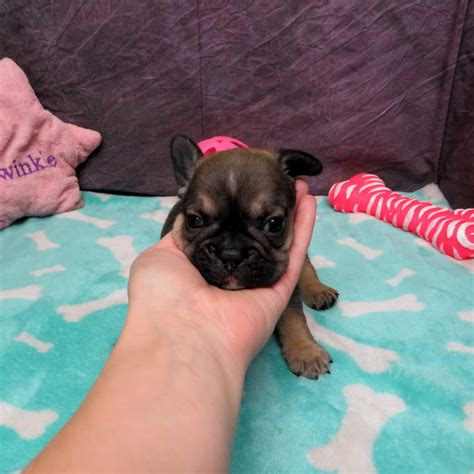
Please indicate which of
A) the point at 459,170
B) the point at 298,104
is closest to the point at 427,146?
the point at 459,170

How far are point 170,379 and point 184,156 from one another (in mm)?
1254

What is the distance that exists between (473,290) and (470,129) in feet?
3.76

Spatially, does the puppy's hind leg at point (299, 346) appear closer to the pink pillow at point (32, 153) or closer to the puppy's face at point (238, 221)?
the puppy's face at point (238, 221)

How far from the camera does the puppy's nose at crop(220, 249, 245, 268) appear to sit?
1590mm

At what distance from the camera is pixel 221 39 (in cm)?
297

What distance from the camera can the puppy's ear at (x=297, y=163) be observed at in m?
1.98

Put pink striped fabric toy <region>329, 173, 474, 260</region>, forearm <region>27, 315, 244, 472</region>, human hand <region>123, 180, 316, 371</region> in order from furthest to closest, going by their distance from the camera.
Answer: pink striped fabric toy <region>329, 173, 474, 260</region> < human hand <region>123, 180, 316, 371</region> < forearm <region>27, 315, 244, 472</region>

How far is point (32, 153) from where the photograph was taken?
3039mm

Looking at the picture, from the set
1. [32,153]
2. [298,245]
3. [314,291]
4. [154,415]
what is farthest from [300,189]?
[32,153]

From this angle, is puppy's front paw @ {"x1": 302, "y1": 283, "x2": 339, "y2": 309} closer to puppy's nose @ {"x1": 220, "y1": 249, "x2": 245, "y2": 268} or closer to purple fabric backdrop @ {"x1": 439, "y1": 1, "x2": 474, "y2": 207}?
puppy's nose @ {"x1": 220, "y1": 249, "x2": 245, "y2": 268}

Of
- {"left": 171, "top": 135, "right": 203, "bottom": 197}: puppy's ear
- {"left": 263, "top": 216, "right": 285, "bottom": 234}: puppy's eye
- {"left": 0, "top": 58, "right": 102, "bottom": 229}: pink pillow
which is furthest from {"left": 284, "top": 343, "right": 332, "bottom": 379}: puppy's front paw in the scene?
{"left": 0, "top": 58, "right": 102, "bottom": 229}: pink pillow

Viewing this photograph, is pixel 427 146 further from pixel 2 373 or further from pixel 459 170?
pixel 2 373

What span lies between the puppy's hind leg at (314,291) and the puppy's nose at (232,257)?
0.68m

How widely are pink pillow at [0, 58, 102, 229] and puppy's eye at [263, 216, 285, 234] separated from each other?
1.84 metres
